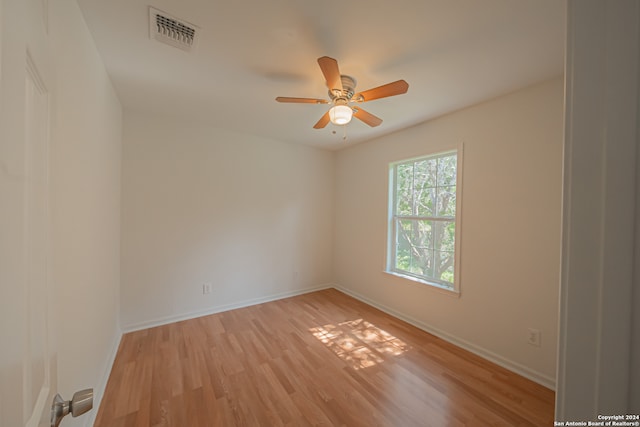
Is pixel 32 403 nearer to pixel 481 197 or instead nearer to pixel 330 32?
pixel 330 32

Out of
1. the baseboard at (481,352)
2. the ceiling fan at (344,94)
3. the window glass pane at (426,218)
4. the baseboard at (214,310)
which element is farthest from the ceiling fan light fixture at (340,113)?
the baseboard at (214,310)

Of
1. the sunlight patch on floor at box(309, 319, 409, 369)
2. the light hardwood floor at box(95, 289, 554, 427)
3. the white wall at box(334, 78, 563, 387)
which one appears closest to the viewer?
the light hardwood floor at box(95, 289, 554, 427)

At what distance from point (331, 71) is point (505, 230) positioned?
6.80 ft

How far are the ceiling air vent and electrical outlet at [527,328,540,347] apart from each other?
3379mm

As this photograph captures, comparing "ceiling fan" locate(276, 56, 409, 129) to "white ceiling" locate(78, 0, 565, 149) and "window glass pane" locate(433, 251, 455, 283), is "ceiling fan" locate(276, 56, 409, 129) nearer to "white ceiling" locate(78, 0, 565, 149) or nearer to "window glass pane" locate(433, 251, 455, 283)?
"white ceiling" locate(78, 0, 565, 149)

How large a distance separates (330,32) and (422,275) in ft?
8.87

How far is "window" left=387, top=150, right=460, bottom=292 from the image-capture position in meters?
2.66

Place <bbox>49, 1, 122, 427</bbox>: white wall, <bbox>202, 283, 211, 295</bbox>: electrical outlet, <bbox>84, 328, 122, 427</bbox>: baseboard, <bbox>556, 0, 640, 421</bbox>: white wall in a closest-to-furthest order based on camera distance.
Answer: <bbox>556, 0, 640, 421</bbox>: white wall → <bbox>49, 1, 122, 427</bbox>: white wall → <bbox>84, 328, 122, 427</bbox>: baseboard → <bbox>202, 283, 211, 295</bbox>: electrical outlet

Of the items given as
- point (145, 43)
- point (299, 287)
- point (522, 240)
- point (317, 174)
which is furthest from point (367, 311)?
point (145, 43)

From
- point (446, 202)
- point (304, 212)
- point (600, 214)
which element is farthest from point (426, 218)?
point (600, 214)

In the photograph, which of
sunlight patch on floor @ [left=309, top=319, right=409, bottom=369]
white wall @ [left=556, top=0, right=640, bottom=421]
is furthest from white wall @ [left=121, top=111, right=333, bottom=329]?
white wall @ [left=556, top=0, right=640, bottom=421]

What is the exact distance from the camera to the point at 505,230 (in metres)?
2.18

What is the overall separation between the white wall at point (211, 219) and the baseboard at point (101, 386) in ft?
1.45

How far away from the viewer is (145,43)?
5.10ft
